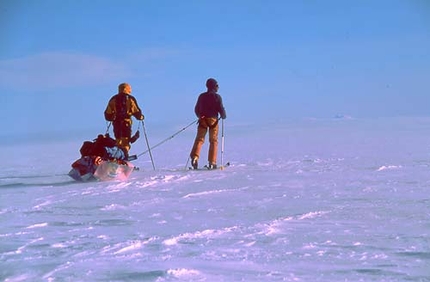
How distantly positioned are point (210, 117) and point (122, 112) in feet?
5.48

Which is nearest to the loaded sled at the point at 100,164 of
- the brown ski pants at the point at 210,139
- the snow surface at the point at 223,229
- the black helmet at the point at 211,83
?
the snow surface at the point at 223,229

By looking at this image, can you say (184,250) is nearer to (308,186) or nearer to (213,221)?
(213,221)

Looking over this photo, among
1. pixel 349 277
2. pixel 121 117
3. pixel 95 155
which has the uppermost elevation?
pixel 121 117

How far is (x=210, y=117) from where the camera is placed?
10.1 m

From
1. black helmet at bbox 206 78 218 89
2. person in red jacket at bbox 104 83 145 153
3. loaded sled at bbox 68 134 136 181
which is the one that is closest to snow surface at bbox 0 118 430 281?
loaded sled at bbox 68 134 136 181

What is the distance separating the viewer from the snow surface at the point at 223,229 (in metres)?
3.50

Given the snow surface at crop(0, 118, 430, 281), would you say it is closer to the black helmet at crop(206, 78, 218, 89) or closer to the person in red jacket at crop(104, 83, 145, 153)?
the person in red jacket at crop(104, 83, 145, 153)

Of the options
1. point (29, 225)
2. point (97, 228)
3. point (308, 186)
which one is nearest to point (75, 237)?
point (97, 228)

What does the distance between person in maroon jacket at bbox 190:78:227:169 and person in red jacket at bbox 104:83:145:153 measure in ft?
3.95

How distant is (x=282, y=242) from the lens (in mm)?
4145

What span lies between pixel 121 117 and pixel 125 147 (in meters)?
0.57

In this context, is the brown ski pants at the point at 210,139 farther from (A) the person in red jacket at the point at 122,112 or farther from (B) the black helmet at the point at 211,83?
(A) the person in red jacket at the point at 122,112

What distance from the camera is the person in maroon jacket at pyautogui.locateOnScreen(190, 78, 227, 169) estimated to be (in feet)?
32.9

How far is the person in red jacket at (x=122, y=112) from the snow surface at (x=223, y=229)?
167 centimetres
